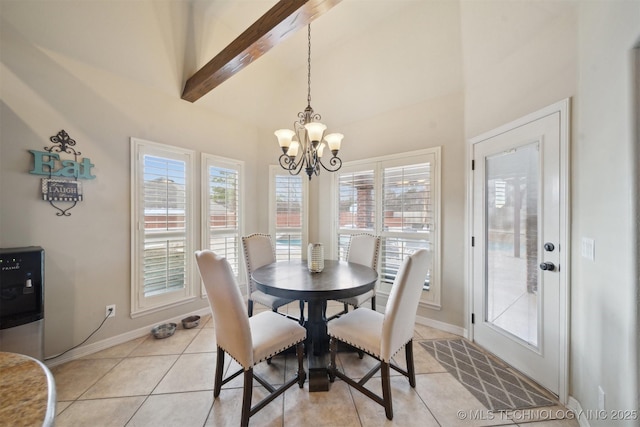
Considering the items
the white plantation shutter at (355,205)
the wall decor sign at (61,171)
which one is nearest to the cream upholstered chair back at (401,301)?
the white plantation shutter at (355,205)

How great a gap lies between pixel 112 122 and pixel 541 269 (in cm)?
407

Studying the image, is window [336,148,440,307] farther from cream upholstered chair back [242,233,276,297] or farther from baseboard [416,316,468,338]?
cream upholstered chair back [242,233,276,297]

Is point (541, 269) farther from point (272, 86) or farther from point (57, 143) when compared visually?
point (57, 143)

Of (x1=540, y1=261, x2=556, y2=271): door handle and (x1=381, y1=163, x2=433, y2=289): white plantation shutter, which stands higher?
(x1=381, y1=163, x2=433, y2=289): white plantation shutter

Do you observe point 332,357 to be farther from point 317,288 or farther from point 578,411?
point 578,411

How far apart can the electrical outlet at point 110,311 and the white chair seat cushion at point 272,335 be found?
167cm

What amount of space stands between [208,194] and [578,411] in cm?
389

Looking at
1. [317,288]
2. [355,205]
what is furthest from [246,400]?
[355,205]

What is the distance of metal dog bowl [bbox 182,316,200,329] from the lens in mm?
2781

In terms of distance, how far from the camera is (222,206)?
11.0ft

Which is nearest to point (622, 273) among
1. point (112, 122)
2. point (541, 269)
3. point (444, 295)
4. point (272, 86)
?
point (541, 269)

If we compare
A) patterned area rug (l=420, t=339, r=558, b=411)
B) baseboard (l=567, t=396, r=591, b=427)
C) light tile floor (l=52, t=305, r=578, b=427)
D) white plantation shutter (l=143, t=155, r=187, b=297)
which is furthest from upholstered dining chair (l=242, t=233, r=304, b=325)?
baseboard (l=567, t=396, r=591, b=427)

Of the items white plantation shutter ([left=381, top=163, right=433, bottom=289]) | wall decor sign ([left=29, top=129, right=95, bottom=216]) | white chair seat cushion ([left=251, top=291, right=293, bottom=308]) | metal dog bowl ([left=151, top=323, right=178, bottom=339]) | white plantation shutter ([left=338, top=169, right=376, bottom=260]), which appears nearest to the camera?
wall decor sign ([left=29, top=129, right=95, bottom=216])

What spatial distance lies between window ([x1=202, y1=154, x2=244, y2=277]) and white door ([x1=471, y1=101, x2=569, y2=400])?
299cm
